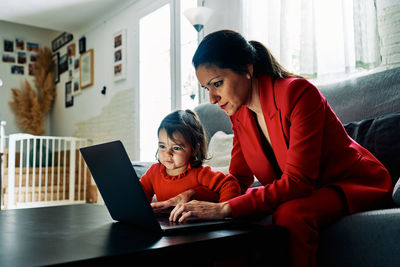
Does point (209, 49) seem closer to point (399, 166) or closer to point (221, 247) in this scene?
point (221, 247)

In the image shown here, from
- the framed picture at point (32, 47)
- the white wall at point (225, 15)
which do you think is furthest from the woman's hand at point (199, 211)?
the framed picture at point (32, 47)

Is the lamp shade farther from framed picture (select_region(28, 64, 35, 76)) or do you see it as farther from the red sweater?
framed picture (select_region(28, 64, 35, 76))

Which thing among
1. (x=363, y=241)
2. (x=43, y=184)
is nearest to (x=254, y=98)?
(x=363, y=241)

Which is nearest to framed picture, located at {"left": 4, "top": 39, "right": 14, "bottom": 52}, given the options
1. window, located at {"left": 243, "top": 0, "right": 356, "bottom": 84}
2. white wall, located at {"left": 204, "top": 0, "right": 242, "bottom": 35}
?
white wall, located at {"left": 204, "top": 0, "right": 242, "bottom": 35}

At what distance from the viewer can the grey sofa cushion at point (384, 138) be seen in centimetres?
143

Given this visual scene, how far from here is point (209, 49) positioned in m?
1.24

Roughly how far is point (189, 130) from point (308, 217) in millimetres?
592

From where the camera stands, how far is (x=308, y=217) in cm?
101

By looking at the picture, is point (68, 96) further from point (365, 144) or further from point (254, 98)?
point (365, 144)

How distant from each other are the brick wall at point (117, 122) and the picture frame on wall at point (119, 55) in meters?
0.26

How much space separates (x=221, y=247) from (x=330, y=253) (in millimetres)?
452

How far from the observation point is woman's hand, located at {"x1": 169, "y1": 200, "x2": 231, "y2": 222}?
3.19ft

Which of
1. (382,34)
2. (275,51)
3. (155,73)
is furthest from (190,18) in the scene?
(382,34)

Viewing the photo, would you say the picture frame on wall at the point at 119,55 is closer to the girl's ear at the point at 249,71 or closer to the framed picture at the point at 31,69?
the framed picture at the point at 31,69
